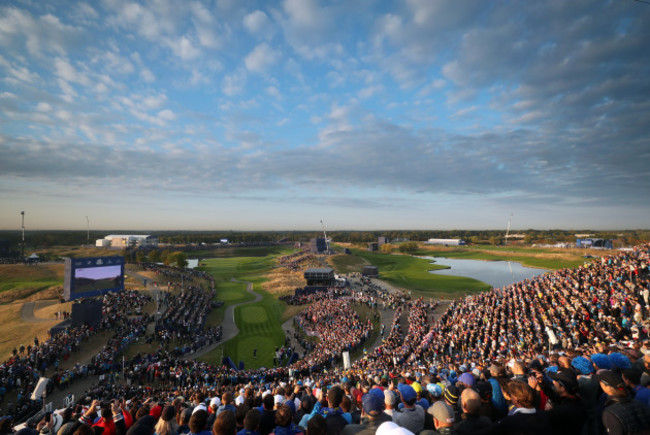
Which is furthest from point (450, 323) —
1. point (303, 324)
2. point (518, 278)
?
point (518, 278)

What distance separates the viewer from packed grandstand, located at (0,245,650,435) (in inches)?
150

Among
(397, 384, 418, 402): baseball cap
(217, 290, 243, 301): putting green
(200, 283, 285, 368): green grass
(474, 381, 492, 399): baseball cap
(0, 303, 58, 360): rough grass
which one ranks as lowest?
(200, 283, 285, 368): green grass

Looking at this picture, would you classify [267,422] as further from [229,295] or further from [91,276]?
[229,295]

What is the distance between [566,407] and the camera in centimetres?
383

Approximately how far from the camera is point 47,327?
79.7ft

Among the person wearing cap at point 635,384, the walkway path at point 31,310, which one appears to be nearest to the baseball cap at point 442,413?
the person wearing cap at point 635,384

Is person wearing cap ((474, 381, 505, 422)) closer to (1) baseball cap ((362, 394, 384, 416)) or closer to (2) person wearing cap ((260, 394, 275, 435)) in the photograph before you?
(1) baseball cap ((362, 394, 384, 416))

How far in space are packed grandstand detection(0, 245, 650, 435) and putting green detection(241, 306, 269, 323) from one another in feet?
14.5

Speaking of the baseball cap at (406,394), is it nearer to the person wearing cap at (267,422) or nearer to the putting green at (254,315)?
the person wearing cap at (267,422)

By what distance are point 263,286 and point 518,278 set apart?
51.3 metres

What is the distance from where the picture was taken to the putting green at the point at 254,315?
33.1 m

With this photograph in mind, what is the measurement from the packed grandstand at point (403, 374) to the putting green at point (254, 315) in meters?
4.41

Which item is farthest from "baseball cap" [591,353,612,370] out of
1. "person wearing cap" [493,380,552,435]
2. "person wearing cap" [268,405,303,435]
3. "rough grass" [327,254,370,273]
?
"rough grass" [327,254,370,273]

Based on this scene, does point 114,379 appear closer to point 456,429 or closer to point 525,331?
point 456,429
